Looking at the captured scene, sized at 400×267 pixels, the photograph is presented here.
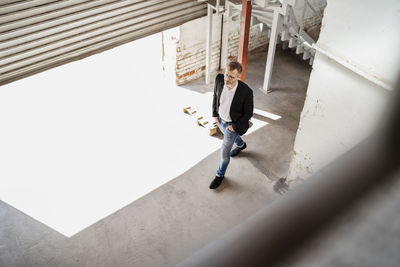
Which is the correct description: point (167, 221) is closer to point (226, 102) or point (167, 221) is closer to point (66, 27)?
point (226, 102)

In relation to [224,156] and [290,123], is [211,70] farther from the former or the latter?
[224,156]

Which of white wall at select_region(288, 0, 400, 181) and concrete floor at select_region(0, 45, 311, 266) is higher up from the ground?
white wall at select_region(288, 0, 400, 181)

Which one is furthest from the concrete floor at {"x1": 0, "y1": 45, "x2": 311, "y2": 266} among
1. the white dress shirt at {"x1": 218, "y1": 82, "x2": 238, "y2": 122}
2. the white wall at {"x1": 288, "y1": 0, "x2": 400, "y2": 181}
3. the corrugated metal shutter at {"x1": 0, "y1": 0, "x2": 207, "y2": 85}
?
the corrugated metal shutter at {"x1": 0, "y1": 0, "x2": 207, "y2": 85}

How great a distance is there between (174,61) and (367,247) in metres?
7.33

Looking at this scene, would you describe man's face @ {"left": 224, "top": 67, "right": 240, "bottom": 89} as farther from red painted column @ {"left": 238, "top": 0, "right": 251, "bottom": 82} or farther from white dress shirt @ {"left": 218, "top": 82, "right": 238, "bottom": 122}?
red painted column @ {"left": 238, "top": 0, "right": 251, "bottom": 82}

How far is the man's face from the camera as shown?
4.35 metres

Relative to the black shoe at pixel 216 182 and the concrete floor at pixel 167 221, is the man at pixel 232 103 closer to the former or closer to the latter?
the black shoe at pixel 216 182

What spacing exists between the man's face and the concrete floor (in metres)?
1.68

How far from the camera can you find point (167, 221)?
505cm

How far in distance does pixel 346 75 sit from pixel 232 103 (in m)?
1.38

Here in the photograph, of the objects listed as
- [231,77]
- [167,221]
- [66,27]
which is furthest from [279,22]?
[167,221]

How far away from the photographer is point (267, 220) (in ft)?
0.98

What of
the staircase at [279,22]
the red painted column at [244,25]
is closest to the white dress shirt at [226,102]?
the red painted column at [244,25]

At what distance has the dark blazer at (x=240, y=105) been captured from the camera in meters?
4.61
